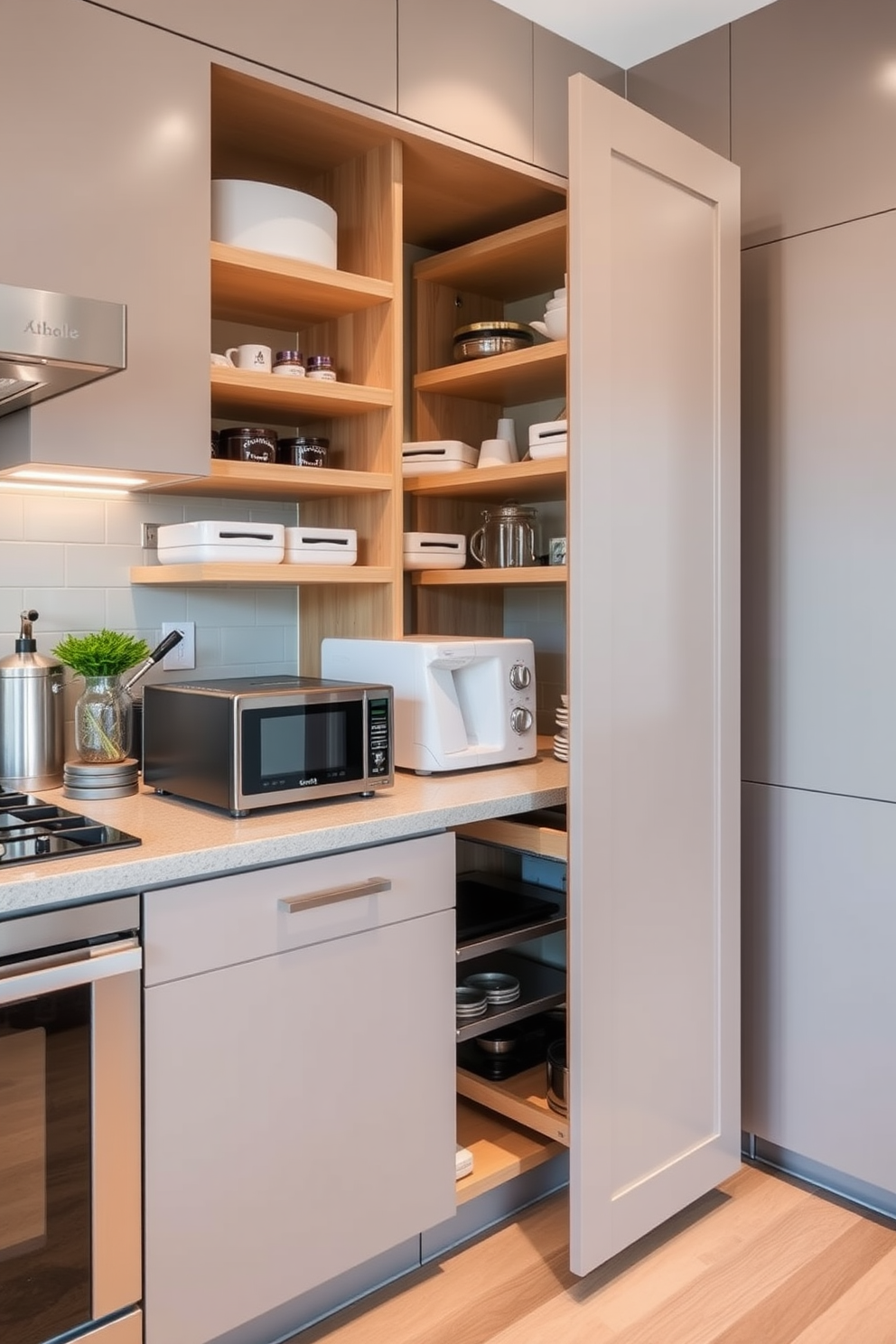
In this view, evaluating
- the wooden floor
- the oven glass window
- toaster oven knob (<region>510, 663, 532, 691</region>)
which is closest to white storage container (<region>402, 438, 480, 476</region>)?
toaster oven knob (<region>510, 663, 532, 691</region>)

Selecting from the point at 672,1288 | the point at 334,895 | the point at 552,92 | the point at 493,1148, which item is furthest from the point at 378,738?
the point at 552,92

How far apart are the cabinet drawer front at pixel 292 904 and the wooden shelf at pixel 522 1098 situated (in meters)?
0.54

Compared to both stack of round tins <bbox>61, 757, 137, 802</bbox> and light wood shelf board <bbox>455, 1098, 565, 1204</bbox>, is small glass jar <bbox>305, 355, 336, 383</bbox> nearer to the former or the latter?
stack of round tins <bbox>61, 757, 137, 802</bbox>

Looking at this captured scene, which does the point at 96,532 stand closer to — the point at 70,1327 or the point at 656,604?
the point at 656,604

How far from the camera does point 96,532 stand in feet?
7.22

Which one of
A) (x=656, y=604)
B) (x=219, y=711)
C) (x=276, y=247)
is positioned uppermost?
(x=276, y=247)

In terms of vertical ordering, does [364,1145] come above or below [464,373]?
below

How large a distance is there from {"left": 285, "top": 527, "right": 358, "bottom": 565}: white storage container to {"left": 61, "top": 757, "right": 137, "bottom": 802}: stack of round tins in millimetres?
545

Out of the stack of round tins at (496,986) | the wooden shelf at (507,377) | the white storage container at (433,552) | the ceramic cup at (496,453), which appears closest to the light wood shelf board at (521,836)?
the stack of round tins at (496,986)

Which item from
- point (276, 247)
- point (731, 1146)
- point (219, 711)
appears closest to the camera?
point (219, 711)

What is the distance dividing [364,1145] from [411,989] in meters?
0.26

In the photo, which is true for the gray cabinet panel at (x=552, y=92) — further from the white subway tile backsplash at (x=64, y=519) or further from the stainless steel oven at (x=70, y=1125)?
the stainless steel oven at (x=70, y=1125)

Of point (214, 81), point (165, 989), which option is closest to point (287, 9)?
point (214, 81)

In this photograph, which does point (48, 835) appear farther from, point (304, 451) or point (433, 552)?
point (433, 552)
